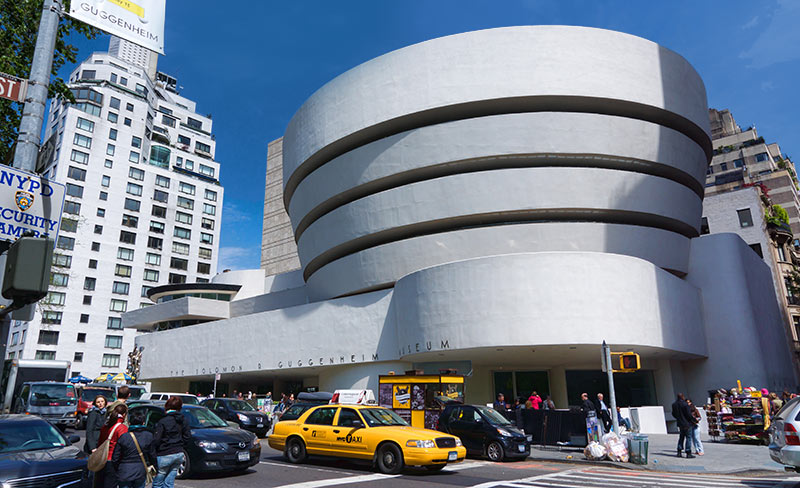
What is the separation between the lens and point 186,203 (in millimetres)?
78562

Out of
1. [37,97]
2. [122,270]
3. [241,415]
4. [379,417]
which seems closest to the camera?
[37,97]

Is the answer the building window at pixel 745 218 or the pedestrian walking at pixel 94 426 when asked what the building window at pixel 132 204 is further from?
the building window at pixel 745 218

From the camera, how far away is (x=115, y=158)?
234 ft

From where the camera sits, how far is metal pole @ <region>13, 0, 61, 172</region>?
4.79 metres

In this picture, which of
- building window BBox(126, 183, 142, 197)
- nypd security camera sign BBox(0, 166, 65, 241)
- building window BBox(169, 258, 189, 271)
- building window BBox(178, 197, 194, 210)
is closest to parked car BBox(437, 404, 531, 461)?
nypd security camera sign BBox(0, 166, 65, 241)

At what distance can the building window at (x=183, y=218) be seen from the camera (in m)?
76.8

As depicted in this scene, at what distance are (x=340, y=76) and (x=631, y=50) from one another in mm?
18186

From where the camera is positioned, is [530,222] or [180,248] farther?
[180,248]

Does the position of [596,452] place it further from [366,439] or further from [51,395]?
[51,395]

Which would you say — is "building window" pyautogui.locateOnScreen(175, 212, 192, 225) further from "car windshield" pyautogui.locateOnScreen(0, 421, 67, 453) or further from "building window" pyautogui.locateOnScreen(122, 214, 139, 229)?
"car windshield" pyautogui.locateOnScreen(0, 421, 67, 453)

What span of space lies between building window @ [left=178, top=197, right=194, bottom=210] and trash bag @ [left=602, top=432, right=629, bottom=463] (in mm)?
73884

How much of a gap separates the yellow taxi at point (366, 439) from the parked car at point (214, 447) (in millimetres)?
1830

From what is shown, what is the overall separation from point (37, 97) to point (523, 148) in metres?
27.5

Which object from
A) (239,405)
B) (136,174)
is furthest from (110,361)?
(239,405)
